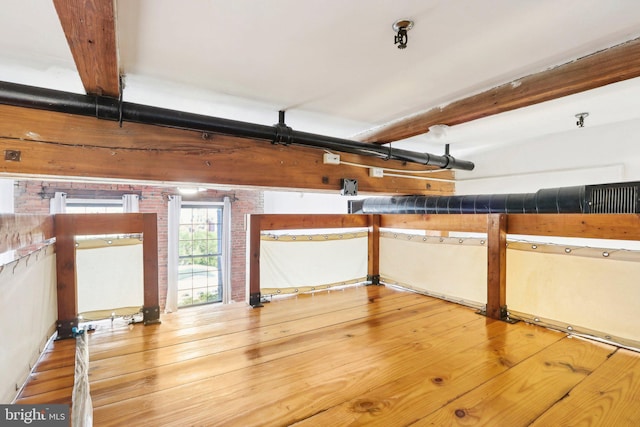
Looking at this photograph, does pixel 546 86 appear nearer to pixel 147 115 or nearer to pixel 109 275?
A: pixel 147 115

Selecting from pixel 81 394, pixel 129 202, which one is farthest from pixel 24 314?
pixel 129 202

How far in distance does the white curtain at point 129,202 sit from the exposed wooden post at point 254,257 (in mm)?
3916

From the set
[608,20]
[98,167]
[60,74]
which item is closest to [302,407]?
[98,167]

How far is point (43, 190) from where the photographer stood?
457 centimetres

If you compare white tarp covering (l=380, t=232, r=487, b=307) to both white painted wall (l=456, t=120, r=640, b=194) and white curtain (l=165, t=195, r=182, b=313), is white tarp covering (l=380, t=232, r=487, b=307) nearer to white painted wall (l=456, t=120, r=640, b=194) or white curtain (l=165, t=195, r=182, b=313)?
white painted wall (l=456, t=120, r=640, b=194)

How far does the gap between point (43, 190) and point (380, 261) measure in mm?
5120

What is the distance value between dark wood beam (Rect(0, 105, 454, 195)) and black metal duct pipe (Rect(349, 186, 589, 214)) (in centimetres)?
102

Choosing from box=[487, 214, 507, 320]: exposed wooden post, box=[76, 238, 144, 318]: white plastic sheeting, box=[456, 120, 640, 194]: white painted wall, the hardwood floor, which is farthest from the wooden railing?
box=[456, 120, 640, 194]: white painted wall

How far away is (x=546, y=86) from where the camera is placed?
1.56 m

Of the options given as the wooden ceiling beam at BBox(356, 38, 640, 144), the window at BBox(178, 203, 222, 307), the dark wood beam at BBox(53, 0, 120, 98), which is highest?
the wooden ceiling beam at BBox(356, 38, 640, 144)

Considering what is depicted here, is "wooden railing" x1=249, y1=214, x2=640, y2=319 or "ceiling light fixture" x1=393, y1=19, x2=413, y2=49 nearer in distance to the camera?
"ceiling light fixture" x1=393, y1=19, x2=413, y2=49

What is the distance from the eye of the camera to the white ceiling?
3.64 ft

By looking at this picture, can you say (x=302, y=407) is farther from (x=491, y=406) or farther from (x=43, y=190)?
(x=43, y=190)

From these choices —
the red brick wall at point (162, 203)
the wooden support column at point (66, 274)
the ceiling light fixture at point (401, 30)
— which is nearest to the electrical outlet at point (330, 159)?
the ceiling light fixture at point (401, 30)
